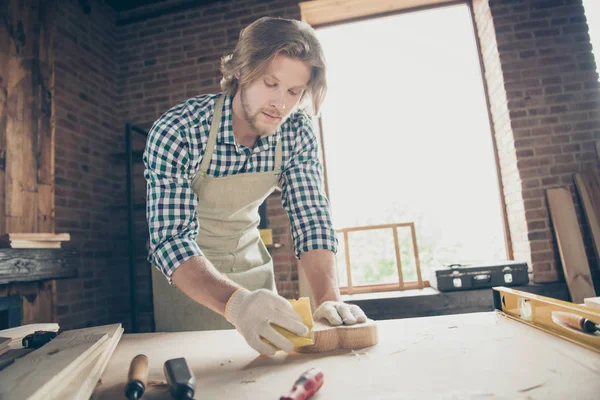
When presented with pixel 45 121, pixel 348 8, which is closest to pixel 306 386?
pixel 45 121

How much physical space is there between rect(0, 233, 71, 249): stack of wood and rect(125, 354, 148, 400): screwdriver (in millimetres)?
1683

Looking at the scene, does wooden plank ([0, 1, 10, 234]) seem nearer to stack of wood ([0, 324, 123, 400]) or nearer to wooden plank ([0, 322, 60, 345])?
wooden plank ([0, 322, 60, 345])

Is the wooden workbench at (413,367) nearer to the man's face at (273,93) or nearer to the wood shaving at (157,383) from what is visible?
the wood shaving at (157,383)

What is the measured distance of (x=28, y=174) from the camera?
7.97 feet

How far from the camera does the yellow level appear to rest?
2.31 feet

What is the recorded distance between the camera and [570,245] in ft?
8.45

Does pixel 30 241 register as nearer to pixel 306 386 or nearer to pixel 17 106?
A: pixel 17 106

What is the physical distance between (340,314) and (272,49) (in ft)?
3.11

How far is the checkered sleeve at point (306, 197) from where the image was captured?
1.32 m

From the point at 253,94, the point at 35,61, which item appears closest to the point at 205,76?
the point at 35,61

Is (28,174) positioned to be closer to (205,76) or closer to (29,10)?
(29,10)

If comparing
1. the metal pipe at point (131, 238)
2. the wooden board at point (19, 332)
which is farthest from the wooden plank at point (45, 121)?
the wooden board at point (19, 332)

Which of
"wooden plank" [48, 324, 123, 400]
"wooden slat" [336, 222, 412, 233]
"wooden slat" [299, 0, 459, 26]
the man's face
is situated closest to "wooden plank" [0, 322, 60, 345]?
"wooden plank" [48, 324, 123, 400]

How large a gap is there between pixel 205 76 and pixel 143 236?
1500 mm
